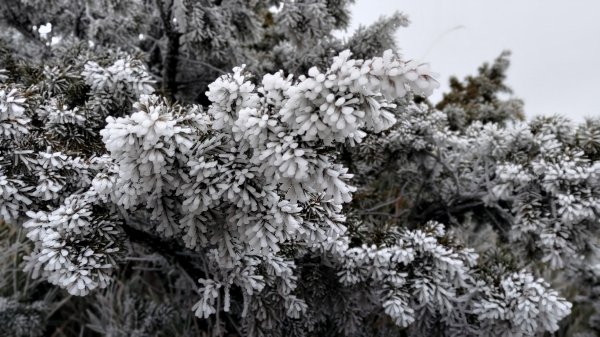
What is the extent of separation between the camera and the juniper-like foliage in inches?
44.4

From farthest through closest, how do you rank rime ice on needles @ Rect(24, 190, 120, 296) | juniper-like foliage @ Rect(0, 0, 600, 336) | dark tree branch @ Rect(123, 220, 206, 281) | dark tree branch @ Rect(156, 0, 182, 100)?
1. dark tree branch @ Rect(156, 0, 182, 100)
2. dark tree branch @ Rect(123, 220, 206, 281)
3. rime ice on needles @ Rect(24, 190, 120, 296)
4. juniper-like foliage @ Rect(0, 0, 600, 336)

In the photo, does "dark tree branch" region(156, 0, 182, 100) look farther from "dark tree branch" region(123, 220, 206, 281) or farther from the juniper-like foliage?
"dark tree branch" region(123, 220, 206, 281)

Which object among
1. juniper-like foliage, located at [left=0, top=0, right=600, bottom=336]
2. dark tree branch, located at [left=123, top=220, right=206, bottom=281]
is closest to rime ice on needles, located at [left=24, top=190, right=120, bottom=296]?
juniper-like foliage, located at [left=0, top=0, right=600, bottom=336]

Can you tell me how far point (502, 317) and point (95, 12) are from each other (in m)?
2.52

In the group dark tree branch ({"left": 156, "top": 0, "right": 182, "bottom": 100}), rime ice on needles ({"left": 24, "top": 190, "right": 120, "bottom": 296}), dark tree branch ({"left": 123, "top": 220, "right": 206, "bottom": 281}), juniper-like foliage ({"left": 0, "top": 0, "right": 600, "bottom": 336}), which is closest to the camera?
juniper-like foliage ({"left": 0, "top": 0, "right": 600, "bottom": 336})

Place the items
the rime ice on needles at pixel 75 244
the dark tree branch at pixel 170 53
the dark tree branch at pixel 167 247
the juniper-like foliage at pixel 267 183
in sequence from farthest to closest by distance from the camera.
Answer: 1. the dark tree branch at pixel 170 53
2. the dark tree branch at pixel 167 247
3. the rime ice on needles at pixel 75 244
4. the juniper-like foliage at pixel 267 183

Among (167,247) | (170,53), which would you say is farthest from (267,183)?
(170,53)

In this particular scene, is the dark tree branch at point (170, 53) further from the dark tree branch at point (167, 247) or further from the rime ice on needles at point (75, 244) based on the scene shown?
the rime ice on needles at point (75, 244)

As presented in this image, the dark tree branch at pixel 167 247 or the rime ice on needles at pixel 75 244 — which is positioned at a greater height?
the dark tree branch at pixel 167 247

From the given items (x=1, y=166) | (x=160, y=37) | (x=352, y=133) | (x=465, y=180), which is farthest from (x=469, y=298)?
(x=160, y=37)

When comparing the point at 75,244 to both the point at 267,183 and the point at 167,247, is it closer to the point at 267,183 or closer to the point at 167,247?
the point at 267,183

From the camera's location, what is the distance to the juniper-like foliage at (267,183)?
1127 mm

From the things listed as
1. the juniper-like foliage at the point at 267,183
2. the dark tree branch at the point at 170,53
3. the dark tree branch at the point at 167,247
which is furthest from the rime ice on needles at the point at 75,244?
the dark tree branch at the point at 170,53

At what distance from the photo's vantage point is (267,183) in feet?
3.98
